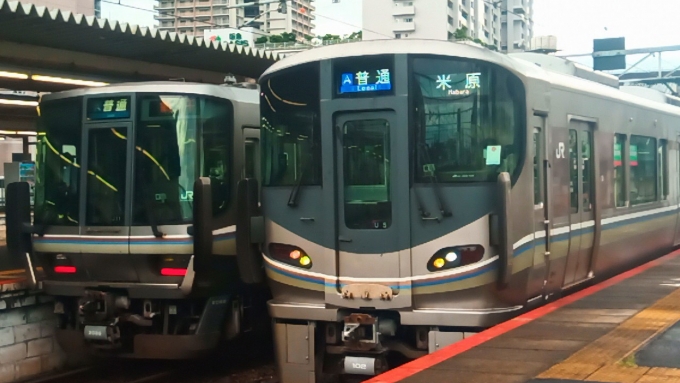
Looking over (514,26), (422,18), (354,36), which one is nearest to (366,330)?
(354,36)

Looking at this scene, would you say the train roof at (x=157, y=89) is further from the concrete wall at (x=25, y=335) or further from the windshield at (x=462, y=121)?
the windshield at (x=462, y=121)

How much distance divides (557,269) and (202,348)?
151 inches

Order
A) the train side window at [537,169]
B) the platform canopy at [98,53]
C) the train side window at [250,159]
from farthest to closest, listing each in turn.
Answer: the platform canopy at [98,53], the train side window at [250,159], the train side window at [537,169]

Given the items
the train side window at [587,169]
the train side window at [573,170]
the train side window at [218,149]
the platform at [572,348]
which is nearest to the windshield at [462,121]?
the platform at [572,348]

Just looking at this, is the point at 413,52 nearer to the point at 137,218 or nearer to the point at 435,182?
the point at 435,182

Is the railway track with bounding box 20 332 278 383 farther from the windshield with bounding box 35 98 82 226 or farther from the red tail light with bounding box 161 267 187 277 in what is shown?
the windshield with bounding box 35 98 82 226

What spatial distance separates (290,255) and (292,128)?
3.79ft

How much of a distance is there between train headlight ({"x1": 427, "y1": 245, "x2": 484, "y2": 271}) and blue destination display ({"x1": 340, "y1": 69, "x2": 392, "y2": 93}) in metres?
1.49

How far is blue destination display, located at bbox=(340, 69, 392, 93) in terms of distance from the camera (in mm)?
7965

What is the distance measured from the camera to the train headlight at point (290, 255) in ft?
27.0

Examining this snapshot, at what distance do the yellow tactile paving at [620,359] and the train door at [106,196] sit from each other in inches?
197

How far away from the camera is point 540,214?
8680mm

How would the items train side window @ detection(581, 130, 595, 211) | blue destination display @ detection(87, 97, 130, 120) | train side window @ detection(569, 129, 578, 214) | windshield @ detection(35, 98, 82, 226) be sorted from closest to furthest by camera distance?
train side window @ detection(569, 129, 578, 214) < blue destination display @ detection(87, 97, 130, 120) < windshield @ detection(35, 98, 82, 226) < train side window @ detection(581, 130, 595, 211)

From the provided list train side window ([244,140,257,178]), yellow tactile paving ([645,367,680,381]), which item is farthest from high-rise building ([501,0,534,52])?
yellow tactile paving ([645,367,680,381])
